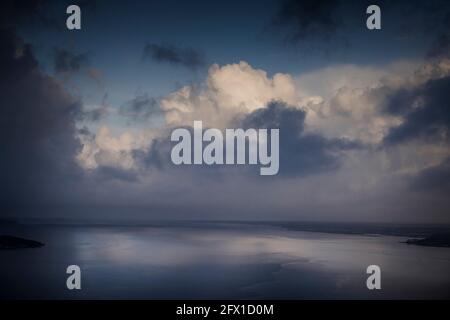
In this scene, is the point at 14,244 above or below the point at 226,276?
below

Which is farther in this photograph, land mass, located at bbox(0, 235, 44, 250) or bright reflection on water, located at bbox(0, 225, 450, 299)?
land mass, located at bbox(0, 235, 44, 250)

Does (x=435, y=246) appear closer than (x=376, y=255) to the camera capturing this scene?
No

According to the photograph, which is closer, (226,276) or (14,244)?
(226,276)

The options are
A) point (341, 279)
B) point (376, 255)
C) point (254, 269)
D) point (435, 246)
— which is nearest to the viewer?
point (341, 279)

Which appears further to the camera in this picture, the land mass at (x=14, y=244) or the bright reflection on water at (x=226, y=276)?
the land mass at (x=14, y=244)

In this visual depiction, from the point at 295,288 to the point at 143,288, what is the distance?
7265mm
